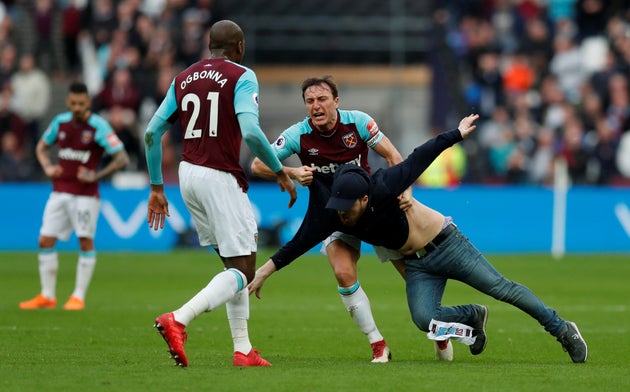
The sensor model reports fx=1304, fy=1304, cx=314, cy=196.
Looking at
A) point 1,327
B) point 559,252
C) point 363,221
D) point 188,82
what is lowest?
point 559,252

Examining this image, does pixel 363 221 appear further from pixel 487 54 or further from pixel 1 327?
pixel 487 54

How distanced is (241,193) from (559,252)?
16055 mm

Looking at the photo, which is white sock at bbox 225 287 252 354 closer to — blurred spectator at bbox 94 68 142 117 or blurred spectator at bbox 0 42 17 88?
blurred spectator at bbox 94 68 142 117

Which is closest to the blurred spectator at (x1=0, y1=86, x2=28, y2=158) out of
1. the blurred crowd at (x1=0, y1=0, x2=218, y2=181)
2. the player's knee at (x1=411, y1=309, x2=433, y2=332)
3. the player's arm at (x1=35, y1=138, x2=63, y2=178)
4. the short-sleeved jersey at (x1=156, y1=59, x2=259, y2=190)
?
the blurred crowd at (x1=0, y1=0, x2=218, y2=181)

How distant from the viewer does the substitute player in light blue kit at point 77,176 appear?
1602 centimetres

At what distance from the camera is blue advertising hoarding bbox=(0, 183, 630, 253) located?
24.6 metres

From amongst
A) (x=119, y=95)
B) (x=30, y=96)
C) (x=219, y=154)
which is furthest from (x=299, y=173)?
(x=30, y=96)

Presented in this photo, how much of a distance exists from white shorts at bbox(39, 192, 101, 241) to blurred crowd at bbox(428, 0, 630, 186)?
11856 mm

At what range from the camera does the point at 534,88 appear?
2942 cm

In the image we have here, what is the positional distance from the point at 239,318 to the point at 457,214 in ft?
47.3

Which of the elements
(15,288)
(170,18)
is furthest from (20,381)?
(170,18)

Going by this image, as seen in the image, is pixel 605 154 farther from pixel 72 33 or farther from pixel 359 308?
pixel 359 308

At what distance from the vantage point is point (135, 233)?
25.0 m

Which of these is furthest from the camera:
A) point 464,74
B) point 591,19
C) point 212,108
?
point 591,19
